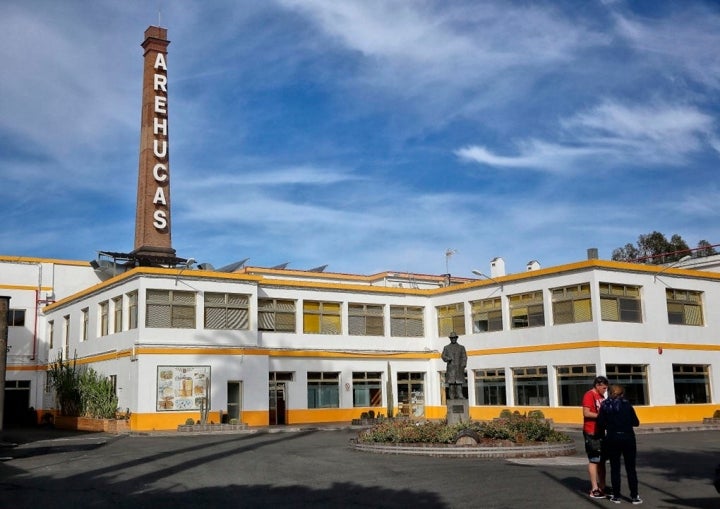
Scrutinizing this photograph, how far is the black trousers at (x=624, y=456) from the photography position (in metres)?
11.7

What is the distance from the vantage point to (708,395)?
120 feet

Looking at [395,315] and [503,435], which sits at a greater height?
[395,315]

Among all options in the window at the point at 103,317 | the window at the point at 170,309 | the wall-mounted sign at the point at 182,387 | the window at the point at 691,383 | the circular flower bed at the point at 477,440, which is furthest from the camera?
the window at the point at 103,317

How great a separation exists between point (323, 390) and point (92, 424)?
1147cm

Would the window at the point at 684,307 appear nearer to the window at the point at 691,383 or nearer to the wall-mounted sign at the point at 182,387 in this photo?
the window at the point at 691,383

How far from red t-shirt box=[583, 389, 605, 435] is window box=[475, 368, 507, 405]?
25.5 m

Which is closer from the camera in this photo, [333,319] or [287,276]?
[333,319]

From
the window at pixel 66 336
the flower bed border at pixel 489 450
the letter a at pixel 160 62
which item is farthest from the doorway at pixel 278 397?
the letter a at pixel 160 62

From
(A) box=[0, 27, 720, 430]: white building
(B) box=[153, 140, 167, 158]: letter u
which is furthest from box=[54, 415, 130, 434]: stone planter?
(B) box=[153, 140, 167, 158]: letter u

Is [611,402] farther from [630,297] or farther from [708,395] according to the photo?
[708,395]

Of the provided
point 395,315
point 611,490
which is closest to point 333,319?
point 395,315

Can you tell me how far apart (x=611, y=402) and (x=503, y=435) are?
8196 millimetres

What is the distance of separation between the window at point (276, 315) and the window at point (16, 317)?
52.2 ft

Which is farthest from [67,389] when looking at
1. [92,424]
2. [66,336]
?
[66,336]
